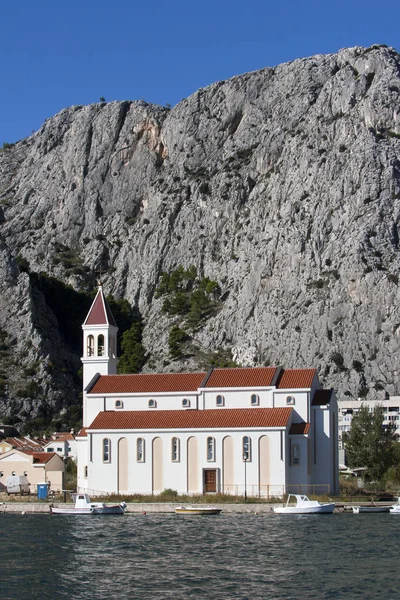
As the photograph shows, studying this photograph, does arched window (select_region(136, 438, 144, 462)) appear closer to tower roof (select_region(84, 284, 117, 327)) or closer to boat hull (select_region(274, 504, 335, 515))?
boat hull (select_region(274, 504, 335, 515))

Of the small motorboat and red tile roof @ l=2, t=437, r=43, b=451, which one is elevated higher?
red tile roof @ l=2, t=437, r=43, b=451

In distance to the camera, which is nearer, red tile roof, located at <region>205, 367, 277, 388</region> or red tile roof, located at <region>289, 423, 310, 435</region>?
red tile roof, located at <region>289, 423, 310, 435</region>

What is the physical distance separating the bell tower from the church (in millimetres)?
5781

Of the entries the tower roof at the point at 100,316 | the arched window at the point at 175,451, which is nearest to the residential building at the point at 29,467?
the tower roof at the point at 100,316

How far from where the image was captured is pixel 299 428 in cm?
8956

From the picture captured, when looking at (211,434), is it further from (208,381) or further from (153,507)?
(153,507)

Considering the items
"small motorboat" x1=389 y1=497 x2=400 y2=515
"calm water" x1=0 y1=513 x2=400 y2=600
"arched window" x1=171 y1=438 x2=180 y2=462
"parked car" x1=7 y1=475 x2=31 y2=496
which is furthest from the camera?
"parked car" x1=7 y1=475 x2=31 y2=496

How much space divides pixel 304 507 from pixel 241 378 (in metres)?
19.4

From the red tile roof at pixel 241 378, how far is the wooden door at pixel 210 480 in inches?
358

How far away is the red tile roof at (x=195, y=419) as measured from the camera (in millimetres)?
87312

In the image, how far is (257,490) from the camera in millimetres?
85562

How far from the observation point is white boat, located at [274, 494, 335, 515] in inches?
3034

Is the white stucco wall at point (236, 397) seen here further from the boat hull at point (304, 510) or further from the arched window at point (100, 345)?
the boat hull at point (304, 510)

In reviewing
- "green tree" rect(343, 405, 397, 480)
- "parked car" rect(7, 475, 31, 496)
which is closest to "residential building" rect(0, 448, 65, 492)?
"parked car" rect(7, 475, 31, 496)
